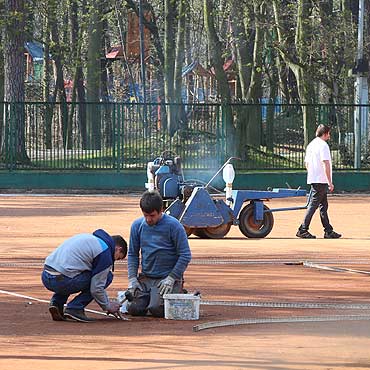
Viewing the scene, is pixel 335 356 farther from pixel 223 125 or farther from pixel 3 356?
pixel 223 125

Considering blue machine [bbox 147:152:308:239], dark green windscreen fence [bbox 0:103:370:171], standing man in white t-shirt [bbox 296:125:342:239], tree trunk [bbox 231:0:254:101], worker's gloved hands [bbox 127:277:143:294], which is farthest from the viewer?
tree trunk [bbox 231:0:254:101]

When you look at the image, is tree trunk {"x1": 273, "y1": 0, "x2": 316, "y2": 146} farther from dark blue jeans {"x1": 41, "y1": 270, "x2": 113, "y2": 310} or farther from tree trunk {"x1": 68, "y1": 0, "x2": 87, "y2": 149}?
dark blue jeans {"x1": 41, "y1": 270, "x2": 113, "y2": 310}

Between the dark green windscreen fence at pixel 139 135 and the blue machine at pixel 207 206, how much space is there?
15.8 metres

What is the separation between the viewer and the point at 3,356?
9102mm

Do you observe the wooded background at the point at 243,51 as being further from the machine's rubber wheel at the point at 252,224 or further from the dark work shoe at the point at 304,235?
the dark work shoe at the point at 304,235

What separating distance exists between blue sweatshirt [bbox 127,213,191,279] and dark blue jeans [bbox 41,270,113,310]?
1.68 feet

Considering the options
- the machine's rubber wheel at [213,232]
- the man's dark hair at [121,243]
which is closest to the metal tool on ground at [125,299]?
the man's dark hair at [121,243]

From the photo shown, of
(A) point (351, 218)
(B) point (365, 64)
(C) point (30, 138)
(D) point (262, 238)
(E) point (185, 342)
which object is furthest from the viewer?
(B) point (365, 64)

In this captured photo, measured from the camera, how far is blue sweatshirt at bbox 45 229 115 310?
10.9m

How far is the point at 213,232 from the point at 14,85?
20869 mm

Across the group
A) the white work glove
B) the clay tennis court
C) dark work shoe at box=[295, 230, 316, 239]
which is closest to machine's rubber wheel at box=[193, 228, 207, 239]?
the clay tennis court

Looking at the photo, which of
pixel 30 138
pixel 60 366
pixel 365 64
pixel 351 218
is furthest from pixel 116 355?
pixel 365 64

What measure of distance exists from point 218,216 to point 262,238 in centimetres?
118

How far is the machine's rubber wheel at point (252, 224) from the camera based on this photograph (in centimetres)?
2041
